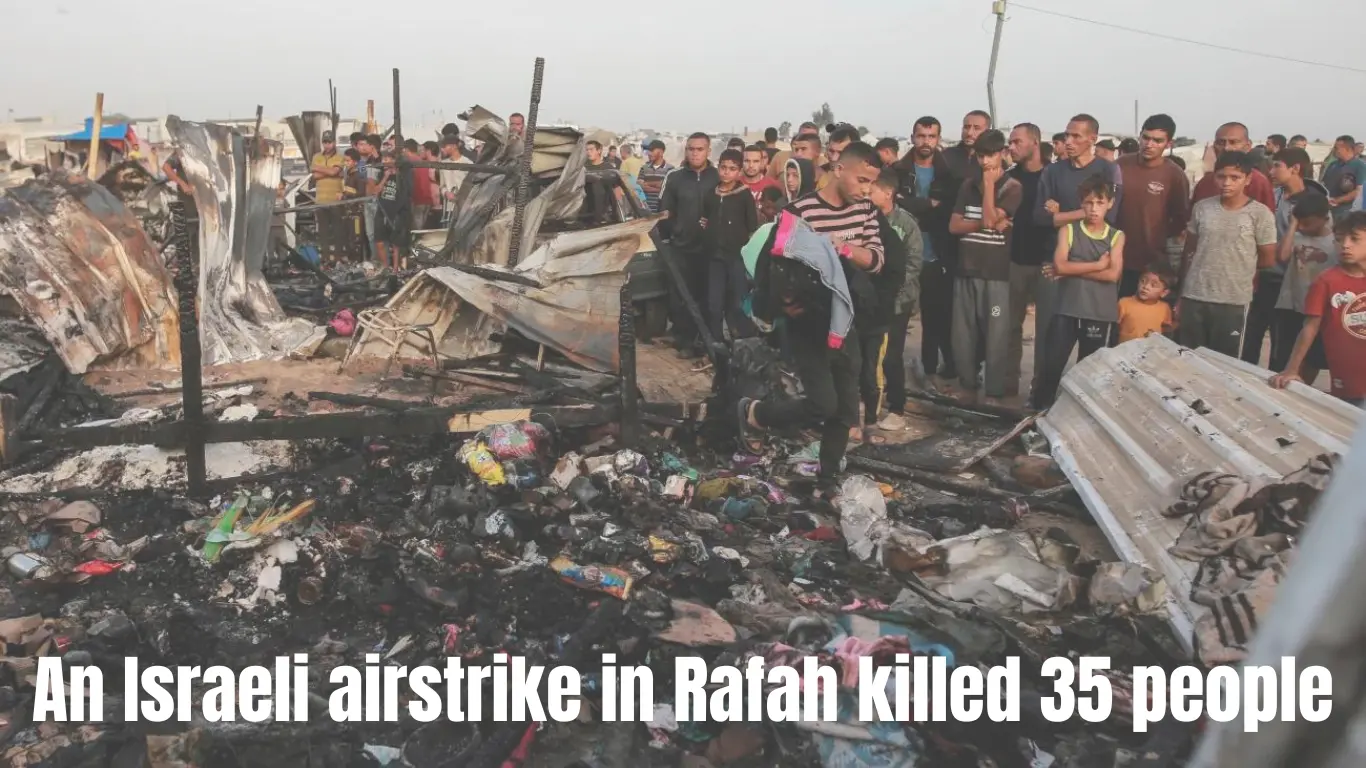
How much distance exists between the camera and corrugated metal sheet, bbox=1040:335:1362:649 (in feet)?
13.7

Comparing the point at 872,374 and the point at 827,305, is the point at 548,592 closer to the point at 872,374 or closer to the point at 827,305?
the point at 827,305

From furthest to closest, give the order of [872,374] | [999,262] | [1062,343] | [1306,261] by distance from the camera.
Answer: [999,262]
[1062,343]
[872,374]
[1306,261]

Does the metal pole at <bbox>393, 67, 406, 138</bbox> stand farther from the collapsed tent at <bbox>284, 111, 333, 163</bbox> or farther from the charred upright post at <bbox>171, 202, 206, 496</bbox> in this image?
the charred upright post at <bbox>171, 202, 206, 496</bbox>

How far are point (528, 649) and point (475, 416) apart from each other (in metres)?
2.04

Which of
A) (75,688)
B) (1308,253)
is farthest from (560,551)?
(1308,253)

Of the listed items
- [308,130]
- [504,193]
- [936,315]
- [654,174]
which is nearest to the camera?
[936,315]

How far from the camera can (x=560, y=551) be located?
4.52 meters

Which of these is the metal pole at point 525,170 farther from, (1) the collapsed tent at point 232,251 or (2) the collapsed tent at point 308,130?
(2) the collapsed tent at point 308,130

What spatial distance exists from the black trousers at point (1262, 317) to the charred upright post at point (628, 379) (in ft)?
14.6

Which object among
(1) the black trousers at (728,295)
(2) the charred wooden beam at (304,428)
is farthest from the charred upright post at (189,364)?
(1) the black trousers at (728,295)

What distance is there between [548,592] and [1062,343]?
449cm

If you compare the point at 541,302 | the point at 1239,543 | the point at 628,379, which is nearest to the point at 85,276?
the point at 541,302

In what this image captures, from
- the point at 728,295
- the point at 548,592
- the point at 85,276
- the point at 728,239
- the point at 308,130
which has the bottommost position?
the point at 548,592

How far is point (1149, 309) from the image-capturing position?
6.71 metres
